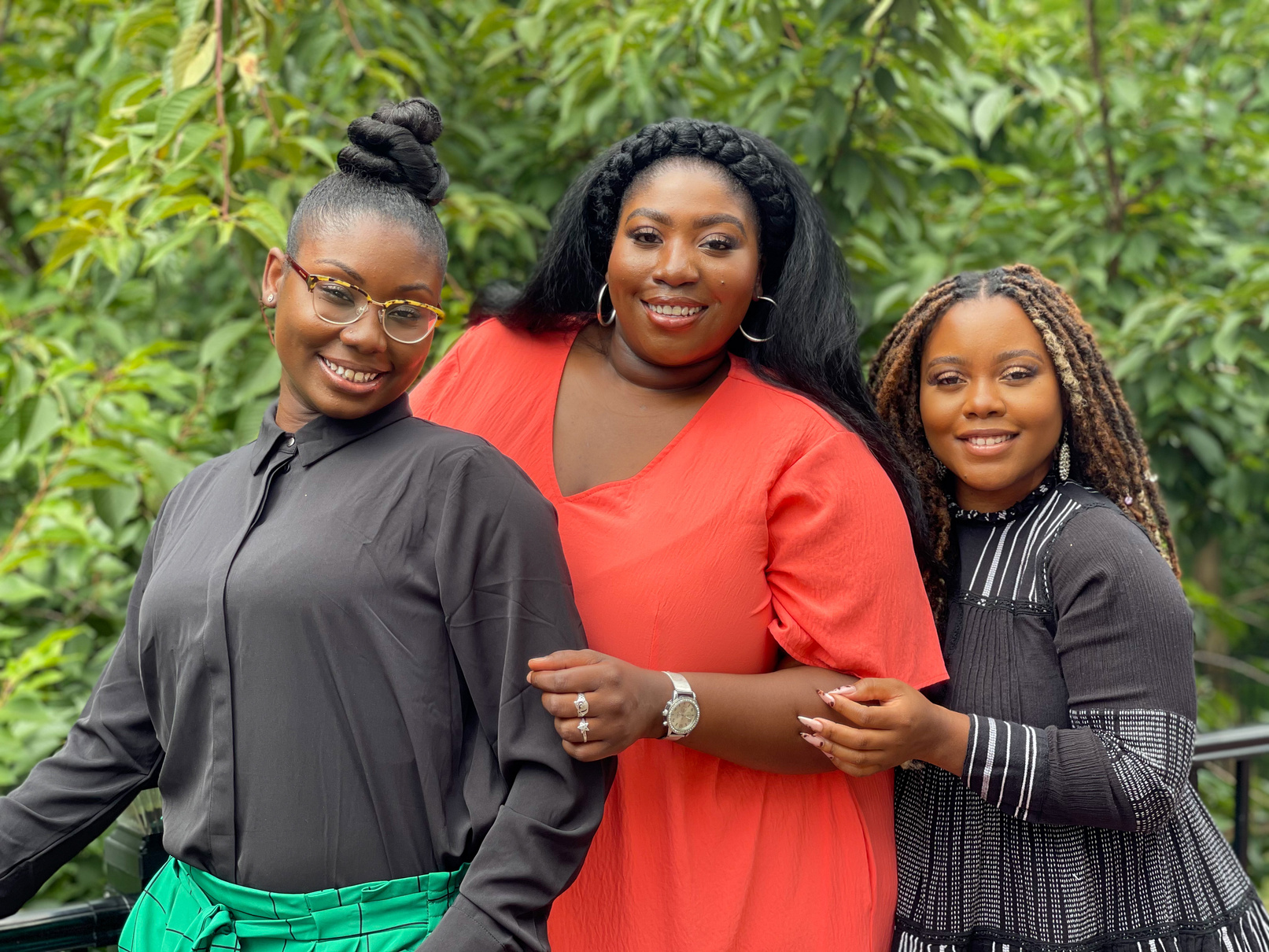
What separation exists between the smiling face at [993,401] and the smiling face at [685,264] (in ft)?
1.35

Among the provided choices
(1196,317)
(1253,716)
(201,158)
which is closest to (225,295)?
(201,158)

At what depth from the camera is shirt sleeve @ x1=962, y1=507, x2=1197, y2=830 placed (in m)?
1.90

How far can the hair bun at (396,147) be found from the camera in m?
1.66

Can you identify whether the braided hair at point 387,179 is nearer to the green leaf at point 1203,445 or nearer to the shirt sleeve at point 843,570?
the shirt sleeve at point 843,570

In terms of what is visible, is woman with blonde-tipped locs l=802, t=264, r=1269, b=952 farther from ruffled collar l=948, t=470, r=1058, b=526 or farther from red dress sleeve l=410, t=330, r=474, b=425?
red dress sleeve l=410, t=330, r=474, b=425

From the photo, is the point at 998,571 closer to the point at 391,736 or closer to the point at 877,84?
the point at 391,736

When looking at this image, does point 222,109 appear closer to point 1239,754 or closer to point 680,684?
point 680,684

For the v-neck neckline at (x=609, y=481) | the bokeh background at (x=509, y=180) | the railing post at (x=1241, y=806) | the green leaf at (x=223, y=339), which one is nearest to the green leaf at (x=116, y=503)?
the bokeh background at (x=509, y=180)

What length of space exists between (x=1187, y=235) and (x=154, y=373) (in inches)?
114

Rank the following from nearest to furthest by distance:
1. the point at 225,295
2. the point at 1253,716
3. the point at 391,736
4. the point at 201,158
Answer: the point at 391,736
the point at 201,158
the point at 225,295
the point at 1253,716

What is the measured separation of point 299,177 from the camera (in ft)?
9.69

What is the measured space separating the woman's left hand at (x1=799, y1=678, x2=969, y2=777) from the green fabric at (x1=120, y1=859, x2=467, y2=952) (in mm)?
594

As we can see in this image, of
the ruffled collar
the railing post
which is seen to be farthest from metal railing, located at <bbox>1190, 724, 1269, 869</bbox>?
the ruffled collar

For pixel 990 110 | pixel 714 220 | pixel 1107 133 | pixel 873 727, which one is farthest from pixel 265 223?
pixel 1107 133
